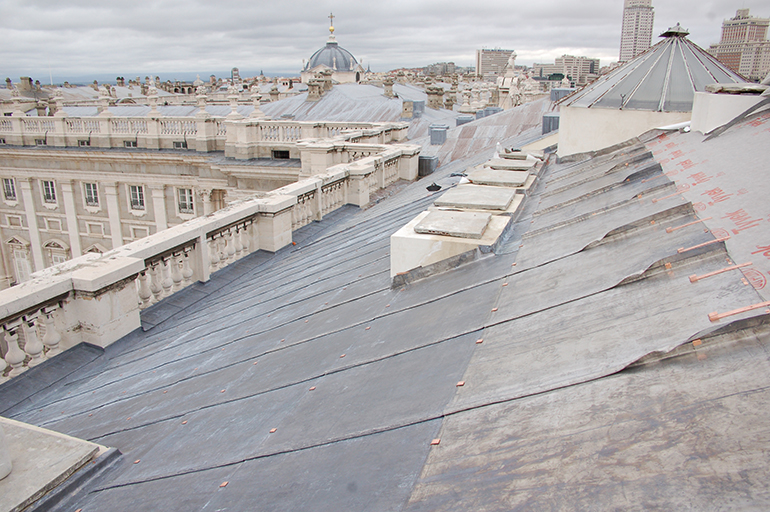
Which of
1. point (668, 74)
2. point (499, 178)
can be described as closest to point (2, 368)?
point (499, 178)

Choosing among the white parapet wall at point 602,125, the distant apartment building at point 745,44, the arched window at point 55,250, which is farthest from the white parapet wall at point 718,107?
the distant apartment building at point 745,44

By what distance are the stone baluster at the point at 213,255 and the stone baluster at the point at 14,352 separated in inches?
148

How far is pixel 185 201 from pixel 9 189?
13.3 meters

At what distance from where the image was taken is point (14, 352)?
636 centimetres

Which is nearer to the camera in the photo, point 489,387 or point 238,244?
point 489,387

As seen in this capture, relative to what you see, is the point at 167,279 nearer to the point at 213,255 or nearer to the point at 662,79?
the point at 213,255

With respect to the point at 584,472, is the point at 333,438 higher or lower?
lower

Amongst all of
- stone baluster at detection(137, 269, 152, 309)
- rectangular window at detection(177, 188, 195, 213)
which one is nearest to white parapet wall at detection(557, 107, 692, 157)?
stone baluster at detection(137, 269, 152, 309)

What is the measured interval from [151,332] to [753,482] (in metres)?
7.44

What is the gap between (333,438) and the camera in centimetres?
351

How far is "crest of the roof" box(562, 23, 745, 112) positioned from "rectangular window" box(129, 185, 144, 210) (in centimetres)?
2774

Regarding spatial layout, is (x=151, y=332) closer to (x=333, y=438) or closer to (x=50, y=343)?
(x=50, y=343)

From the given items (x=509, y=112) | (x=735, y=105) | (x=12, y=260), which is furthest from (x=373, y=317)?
(x=12, y=260)

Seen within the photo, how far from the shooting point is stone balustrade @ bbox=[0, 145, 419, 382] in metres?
6.55
